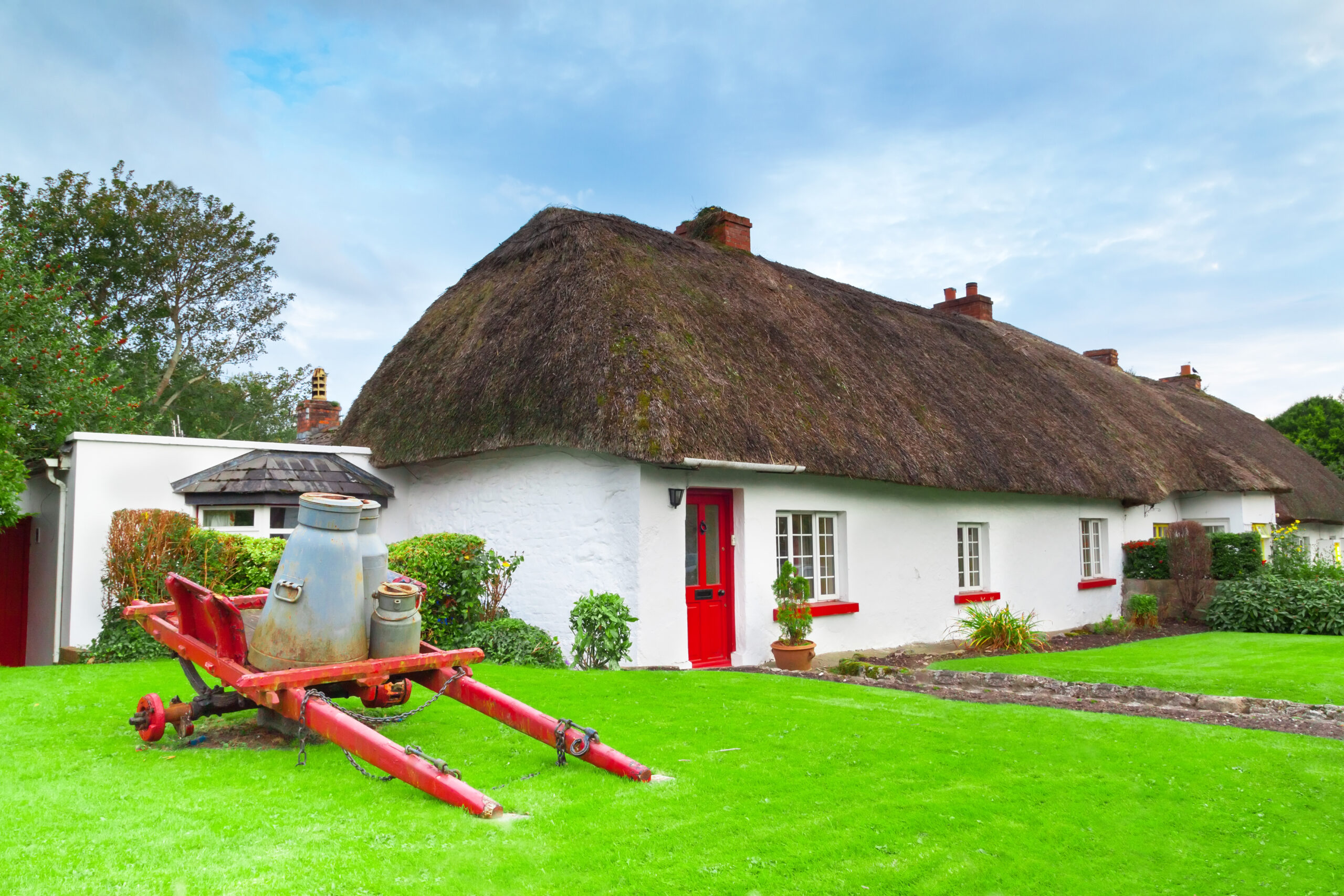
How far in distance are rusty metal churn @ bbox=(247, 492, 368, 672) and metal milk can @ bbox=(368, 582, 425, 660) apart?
7 centimetres

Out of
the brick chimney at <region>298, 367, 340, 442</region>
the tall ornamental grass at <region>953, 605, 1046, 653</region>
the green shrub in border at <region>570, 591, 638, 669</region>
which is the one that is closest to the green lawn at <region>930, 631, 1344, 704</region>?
the tall ornamental grass at <region>953, 605, 1046, 653</region>

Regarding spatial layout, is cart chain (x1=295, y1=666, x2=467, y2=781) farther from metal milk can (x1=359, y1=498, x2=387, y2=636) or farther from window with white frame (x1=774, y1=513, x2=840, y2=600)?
window with white frame (x1=774, y1=513, x2=840, y2=600)

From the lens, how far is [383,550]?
5.79 metres

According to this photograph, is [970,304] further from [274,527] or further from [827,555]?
[274,527]

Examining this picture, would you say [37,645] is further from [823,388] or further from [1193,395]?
[1193,395]

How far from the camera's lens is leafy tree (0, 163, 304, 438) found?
23.2 meters

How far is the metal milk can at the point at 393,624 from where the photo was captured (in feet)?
17.8

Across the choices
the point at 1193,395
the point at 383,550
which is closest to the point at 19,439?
the point at 383,550

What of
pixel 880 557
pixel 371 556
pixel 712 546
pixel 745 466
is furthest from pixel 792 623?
pixel 371 556

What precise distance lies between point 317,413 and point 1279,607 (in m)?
19.5

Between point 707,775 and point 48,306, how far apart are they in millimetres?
15636

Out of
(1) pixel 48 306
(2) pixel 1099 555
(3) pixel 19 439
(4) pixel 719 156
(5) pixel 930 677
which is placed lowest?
(5) pixel 930 677

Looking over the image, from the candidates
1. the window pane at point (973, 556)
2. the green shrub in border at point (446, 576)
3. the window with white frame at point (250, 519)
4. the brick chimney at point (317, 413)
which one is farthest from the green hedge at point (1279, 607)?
the brick chimney at point (317, 413)

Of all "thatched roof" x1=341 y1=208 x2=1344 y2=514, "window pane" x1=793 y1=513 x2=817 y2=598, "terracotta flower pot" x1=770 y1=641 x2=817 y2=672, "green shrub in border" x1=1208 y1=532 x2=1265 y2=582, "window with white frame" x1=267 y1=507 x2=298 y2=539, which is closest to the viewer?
"thatched roof" x1=341 y1=208 x2=1344 y2=514
